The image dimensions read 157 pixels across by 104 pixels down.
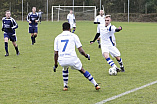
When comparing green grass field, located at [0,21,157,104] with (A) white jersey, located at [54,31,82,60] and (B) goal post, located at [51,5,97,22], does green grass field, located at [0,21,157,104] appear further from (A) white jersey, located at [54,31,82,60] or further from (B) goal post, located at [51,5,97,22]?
(B) goal post, located at [51,5,97,22]

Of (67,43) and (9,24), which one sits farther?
(9,24)

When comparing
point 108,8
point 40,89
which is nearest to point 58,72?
point 40,89

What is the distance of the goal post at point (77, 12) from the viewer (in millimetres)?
55344

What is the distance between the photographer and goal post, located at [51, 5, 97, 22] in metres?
55.3

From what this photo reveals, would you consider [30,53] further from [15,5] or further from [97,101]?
[15,5]

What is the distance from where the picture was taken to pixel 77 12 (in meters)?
56.0

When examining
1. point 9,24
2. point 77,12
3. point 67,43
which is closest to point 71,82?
point 67,43

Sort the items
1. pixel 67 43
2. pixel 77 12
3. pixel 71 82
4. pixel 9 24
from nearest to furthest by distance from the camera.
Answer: pixel 67 43, pixel 71 82, pixel 9 24, pixel 77 12

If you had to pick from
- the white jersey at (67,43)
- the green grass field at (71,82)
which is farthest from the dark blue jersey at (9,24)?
the white jersey at (67,43)

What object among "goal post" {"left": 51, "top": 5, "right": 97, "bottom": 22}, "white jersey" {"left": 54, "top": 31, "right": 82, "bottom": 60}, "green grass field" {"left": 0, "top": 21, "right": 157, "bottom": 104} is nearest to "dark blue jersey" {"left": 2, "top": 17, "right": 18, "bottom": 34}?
"green grass field" {"left": 0, "top": 21, "right": 157, "bottom": 104}

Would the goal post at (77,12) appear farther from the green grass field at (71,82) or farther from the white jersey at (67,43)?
the white jersey at (67,43)

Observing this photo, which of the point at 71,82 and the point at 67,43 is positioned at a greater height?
the point at 67,43

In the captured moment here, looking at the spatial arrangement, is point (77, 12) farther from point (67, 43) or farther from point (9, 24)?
point (67, 43)

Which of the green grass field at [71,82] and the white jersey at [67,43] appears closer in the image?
the green grass field at [71,82]
